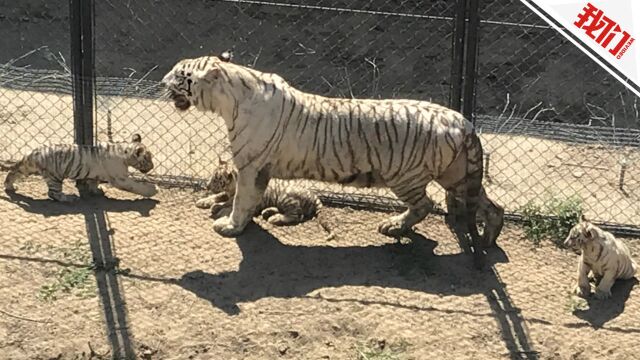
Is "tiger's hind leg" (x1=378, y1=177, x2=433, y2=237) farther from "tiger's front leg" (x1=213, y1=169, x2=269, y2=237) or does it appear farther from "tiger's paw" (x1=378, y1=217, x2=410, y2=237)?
"tiger's front leg" (x1=213, y1=169, x2=269, y2=237)

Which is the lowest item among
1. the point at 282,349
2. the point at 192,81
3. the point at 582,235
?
the point at 282,349

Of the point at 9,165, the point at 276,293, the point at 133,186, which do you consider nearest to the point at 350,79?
the point at 133,186

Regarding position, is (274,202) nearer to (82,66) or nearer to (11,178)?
(82,66)

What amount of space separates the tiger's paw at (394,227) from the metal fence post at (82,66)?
236 centimetres

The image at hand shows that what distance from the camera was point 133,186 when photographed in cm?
827

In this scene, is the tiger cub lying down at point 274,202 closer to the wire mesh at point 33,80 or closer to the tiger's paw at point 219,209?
the tiger's paw at point 219,209

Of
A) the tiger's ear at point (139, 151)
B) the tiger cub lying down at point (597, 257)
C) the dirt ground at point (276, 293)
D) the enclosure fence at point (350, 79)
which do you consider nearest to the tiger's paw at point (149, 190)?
the dirt ground at point (276, 293)

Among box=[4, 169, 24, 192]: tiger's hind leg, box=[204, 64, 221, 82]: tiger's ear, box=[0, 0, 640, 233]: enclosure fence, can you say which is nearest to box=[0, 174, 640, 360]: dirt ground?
box=[4, 169, 24, 192]: tiger's hind leg

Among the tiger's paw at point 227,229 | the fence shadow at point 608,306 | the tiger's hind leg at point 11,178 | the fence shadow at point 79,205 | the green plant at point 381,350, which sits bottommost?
the fence shadow at point 608,306

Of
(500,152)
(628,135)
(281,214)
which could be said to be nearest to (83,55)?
(281,214)

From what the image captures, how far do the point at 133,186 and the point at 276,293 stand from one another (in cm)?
181

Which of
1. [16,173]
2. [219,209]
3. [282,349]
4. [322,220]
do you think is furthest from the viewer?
[16,173]

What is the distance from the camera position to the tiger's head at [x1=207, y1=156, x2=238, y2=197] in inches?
321

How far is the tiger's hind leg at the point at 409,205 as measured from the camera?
7625 mm
